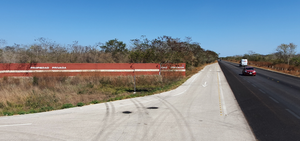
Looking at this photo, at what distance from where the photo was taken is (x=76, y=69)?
25.6 m

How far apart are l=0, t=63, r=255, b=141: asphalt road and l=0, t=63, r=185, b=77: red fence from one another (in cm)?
1608

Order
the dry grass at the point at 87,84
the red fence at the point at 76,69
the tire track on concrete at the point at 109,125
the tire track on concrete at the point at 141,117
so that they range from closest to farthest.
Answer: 1. the tire track on concrete at the point at 109,125
2. the tire track on concrete at the point at 141,117
3. the dry grass at the point at 87,84
4. the red fence at the point at 76,69

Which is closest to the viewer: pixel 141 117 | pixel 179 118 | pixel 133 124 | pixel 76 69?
pixel 133 124

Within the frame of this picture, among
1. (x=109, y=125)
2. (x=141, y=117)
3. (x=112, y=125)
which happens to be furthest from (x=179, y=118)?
(x=109, y=125)

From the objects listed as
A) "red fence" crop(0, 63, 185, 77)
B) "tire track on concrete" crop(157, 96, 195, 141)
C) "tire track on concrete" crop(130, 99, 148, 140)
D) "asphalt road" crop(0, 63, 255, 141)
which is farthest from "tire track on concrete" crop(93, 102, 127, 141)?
"red fence" crop(0, 63, 185, 77)

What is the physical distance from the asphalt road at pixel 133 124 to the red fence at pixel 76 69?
16.1m

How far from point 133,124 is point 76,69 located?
20.1 metres

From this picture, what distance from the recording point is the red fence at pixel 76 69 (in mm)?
24859

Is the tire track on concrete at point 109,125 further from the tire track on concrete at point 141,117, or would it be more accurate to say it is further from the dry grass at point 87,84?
the dry grass at point 87,84

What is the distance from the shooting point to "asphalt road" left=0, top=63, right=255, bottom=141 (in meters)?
6.31

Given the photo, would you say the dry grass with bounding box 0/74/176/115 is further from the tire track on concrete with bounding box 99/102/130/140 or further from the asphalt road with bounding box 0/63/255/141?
the tire track on concrete with bounding box 99/102/130/140

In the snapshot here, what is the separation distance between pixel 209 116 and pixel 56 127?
234 inches

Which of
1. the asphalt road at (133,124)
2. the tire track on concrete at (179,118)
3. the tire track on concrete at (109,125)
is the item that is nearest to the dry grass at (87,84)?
the tire track on concrete at (179,118)

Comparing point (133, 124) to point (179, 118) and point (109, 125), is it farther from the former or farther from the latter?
point (179, 118)
